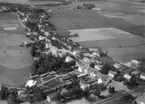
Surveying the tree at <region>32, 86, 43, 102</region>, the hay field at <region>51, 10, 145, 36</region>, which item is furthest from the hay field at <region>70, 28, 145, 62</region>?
the tree at <region>32, 86, 43, 102</region>

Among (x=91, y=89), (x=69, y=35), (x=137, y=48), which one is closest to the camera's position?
(x=91, y=89)

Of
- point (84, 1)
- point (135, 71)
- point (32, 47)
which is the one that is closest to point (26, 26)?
point (32, 47)

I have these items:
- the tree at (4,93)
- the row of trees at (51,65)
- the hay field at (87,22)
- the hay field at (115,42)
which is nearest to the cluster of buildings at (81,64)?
the row of trees at (51,65)

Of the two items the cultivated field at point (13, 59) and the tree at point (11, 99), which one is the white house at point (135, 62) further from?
the tree at point (11, 99)

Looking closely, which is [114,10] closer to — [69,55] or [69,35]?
[69,35]

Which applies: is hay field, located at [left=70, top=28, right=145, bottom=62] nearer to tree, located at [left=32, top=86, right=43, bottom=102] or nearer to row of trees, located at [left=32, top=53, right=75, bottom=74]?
row of trees, located at [left=32, top=53, right=75, bottom=74]
